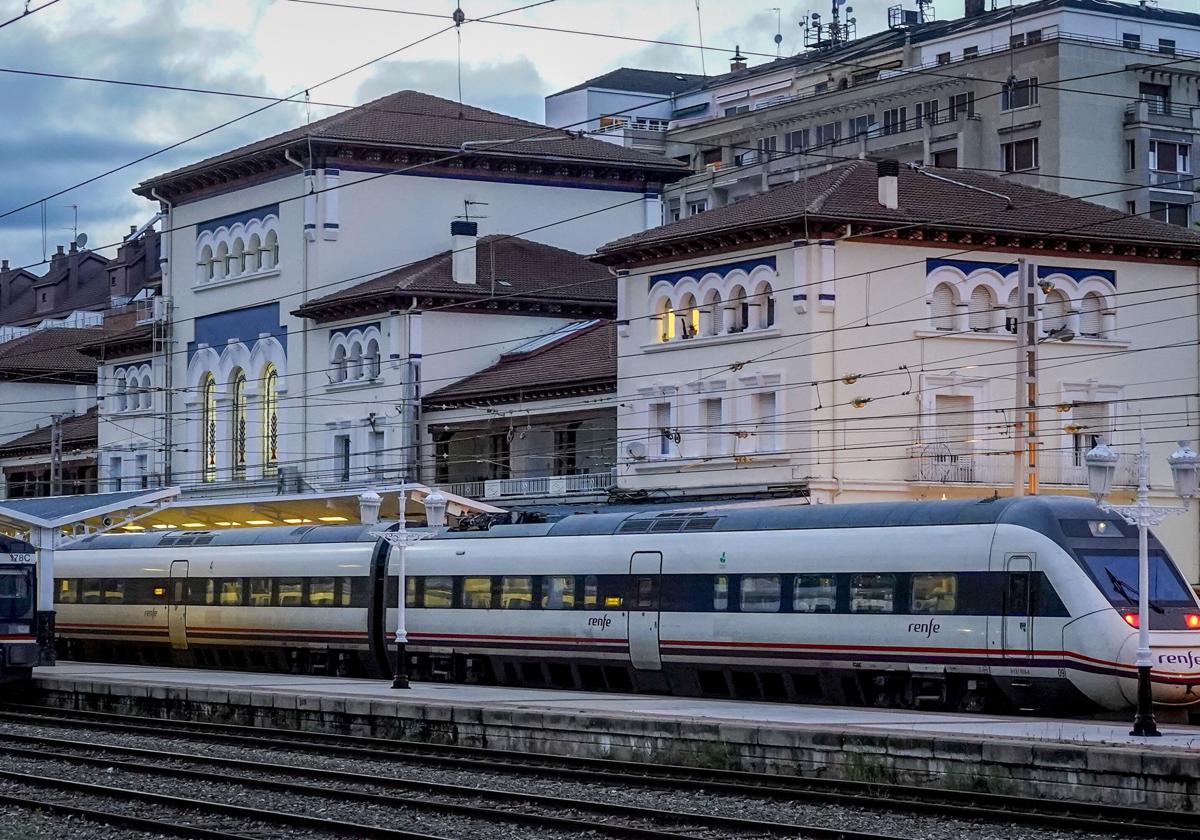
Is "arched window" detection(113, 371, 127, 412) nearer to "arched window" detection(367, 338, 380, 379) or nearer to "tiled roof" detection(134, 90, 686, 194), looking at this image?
"tiled roof" detection(134, 90, 686, 194)

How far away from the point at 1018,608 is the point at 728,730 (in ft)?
17.6

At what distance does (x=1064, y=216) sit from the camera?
54.0 m

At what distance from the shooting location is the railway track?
65.9 ft

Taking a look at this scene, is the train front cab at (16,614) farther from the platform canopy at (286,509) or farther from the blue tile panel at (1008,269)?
the blue tile panel at (1008,269)

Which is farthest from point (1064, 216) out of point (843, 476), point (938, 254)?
point (843, 476)

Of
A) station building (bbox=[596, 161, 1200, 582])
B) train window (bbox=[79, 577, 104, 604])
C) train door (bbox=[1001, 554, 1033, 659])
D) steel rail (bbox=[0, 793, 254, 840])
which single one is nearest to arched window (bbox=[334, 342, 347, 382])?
station building (bbox=[596, 161, 1200, 582])

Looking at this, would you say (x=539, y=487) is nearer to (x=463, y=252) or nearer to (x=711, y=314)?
(x=711, y=314)

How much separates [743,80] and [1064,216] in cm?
5212

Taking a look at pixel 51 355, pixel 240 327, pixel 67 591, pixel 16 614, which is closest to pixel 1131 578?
pixel 16 614

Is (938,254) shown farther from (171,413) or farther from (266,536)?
(171,413)

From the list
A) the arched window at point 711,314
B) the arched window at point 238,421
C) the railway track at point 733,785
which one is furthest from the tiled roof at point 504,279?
the railway track at point 733,785

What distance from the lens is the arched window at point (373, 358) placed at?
63562 mm

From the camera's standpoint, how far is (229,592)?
46906mm

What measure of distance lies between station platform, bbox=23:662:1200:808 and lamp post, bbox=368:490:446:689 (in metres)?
0.58
